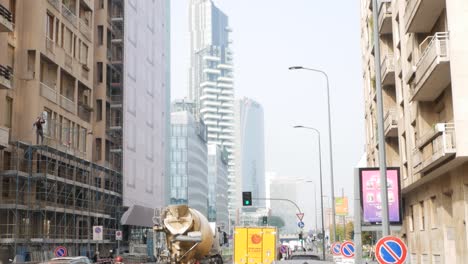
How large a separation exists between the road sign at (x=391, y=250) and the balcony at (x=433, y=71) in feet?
35.2

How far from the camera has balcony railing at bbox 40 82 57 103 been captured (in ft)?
160

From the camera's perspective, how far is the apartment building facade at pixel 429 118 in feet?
78.6

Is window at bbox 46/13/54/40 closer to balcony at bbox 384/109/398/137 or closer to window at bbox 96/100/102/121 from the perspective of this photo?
window at bbox 96/100/102/121

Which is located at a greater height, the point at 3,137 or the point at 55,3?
the point at 55,3

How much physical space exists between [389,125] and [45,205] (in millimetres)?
23777

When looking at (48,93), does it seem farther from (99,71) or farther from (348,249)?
(348,249)

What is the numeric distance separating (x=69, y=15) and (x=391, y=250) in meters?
44.5

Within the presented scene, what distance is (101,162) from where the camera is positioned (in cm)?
6400

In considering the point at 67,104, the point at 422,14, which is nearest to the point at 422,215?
the point at 422,14

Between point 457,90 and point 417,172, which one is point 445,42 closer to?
point 457,90

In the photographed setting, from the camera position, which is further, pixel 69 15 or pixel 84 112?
pixel 84 112

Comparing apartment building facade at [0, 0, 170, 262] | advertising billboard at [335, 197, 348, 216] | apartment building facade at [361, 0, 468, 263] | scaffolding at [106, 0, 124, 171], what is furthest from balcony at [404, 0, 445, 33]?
scaffolding at [106, 0, 124, 171]

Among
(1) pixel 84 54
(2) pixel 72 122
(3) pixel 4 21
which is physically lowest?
(2) pixel 72 122

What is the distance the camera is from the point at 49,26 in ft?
166
